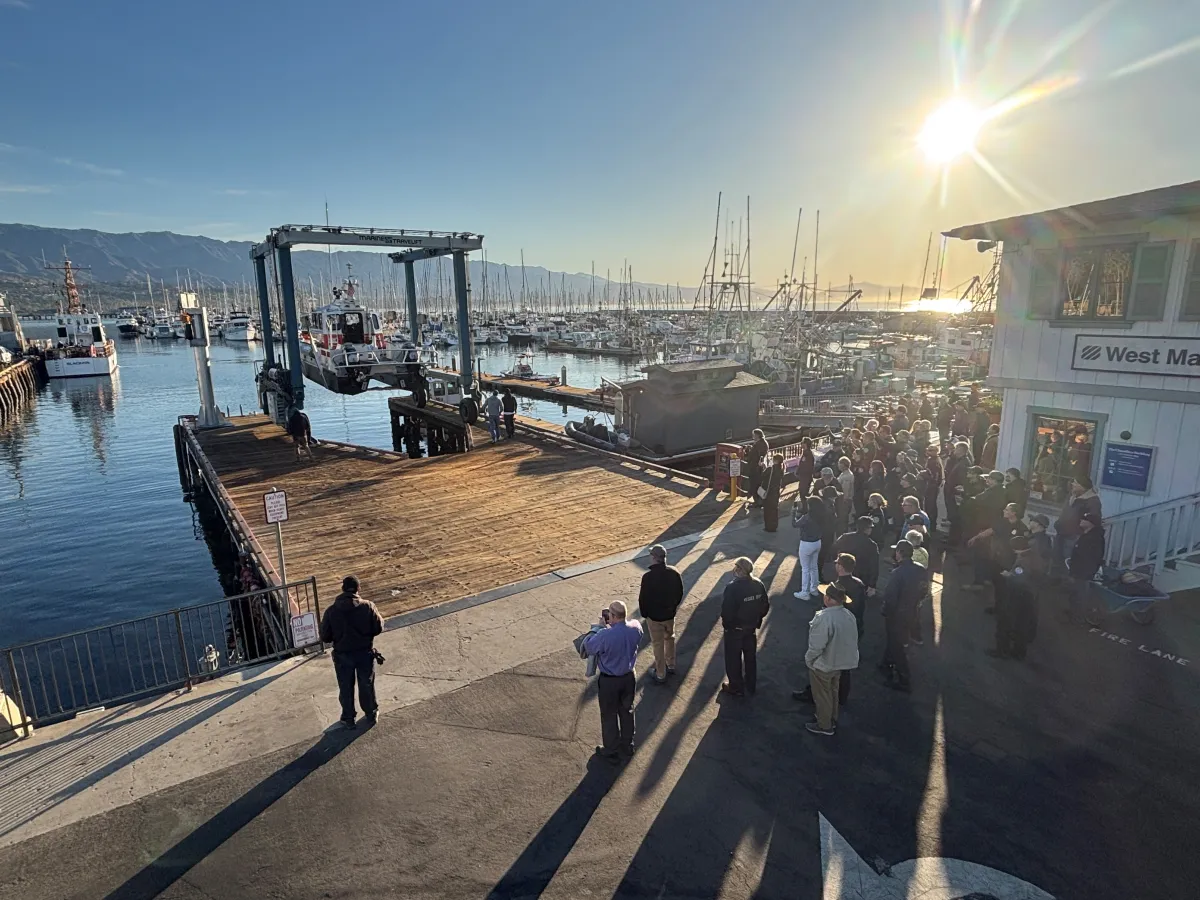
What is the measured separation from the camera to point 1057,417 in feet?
36.9

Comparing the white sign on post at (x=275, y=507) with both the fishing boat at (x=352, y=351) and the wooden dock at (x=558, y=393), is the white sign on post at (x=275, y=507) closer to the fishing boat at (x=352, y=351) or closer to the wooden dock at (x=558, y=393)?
the fishing boat at (x=352, y=351)

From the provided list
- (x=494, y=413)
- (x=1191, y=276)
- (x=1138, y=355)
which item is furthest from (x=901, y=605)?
(x=494, y=413)

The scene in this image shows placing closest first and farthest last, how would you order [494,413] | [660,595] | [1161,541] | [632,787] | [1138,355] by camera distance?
[632,787]
[660,595]
[1161,541]
[1138,355]
[494,413]

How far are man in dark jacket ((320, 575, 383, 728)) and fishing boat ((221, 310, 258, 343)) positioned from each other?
136581mm

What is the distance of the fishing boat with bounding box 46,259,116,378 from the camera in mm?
70000

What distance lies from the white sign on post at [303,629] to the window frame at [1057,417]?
39.4ft

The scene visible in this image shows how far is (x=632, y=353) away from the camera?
301 ft

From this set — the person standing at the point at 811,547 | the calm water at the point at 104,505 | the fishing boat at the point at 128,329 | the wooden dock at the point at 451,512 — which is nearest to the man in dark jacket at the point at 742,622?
the person standing at the point at 811,547

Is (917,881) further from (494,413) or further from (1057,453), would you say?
(494,413)

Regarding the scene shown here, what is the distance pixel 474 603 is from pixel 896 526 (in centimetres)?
783

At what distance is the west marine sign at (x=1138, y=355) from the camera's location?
31.3 feet

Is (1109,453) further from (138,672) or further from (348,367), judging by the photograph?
(348,367)

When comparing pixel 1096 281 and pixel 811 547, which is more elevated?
pixel 1096 281

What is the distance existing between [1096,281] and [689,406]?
1294 centimetres
